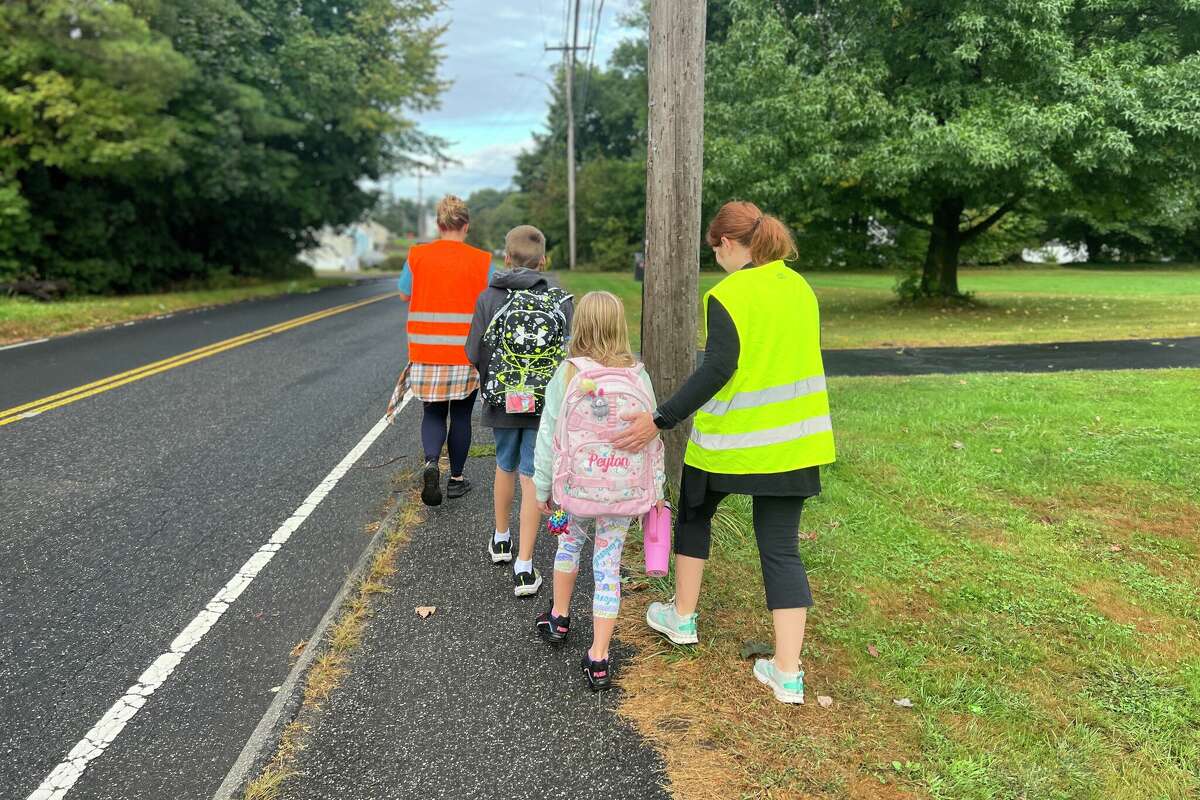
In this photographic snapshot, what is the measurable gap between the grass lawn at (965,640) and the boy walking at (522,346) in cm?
74

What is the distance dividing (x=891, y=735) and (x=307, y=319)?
593 inches

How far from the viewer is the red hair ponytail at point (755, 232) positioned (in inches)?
109

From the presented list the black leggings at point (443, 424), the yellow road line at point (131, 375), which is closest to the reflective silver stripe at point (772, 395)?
the black leggings at point (443, 424)

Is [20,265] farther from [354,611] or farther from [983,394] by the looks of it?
[983,394]

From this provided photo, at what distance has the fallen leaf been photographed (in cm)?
317

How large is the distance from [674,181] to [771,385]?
183cm

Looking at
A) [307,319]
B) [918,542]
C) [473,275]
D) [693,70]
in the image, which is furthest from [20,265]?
[918,542]

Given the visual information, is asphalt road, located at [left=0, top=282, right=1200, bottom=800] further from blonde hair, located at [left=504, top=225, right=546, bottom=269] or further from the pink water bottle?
blonde hair, located at [left=504, top=225, right=546, bottom=269]

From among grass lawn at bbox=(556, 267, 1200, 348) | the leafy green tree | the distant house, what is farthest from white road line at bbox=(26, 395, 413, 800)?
the distant house

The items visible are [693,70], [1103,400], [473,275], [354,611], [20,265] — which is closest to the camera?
[354,611]

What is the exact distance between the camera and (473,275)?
178 inches

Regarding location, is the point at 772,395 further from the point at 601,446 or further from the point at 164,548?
the point at 164,548

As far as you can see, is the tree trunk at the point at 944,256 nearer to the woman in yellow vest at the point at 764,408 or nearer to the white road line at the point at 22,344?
the woman in yellow vest at the point at 764,408

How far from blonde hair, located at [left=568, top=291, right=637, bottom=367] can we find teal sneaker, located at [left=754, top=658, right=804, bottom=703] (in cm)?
134
